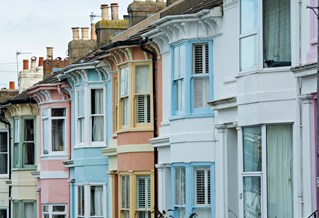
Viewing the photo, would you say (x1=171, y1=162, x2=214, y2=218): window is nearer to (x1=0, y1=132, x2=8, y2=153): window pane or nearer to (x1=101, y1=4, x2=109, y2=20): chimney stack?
(x1=101, y1=4, x2=109, y2=20): chimney stack

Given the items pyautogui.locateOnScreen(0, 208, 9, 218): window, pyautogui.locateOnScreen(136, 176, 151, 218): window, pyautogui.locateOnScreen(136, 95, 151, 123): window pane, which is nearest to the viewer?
pyautogui.locateOnScreen(136, 176, 151, 218): window

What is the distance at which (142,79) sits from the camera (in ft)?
112

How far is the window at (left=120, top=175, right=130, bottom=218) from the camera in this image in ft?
113

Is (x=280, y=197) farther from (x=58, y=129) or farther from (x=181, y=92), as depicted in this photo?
(x=58, y=129)

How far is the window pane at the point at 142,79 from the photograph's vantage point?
3388 centimetres

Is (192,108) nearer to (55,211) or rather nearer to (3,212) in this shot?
(55,211)

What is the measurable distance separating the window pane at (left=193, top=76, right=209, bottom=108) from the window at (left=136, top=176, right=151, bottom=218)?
16.8ft

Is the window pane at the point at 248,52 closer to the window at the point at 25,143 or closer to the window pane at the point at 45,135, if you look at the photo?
the window pane at the point at 45,135


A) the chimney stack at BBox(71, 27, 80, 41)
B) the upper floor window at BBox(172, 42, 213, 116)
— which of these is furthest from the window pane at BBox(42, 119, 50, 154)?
the upper floor window at BBox(172, 42, 213, 116)

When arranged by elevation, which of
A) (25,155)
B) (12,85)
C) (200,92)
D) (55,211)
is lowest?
(55,211)

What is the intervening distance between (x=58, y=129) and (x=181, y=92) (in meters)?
14.6

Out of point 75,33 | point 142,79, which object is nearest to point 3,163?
point 75,33

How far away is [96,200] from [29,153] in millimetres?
10210

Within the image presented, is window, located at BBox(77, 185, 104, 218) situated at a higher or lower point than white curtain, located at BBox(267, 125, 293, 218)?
lower
